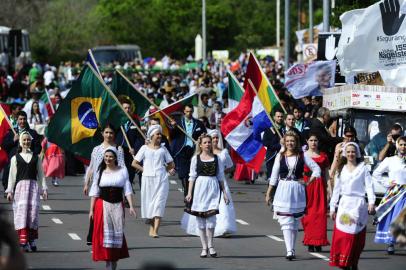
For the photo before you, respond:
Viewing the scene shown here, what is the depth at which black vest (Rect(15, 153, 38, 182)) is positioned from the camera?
17.3 meters

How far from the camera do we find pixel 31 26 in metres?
71.1

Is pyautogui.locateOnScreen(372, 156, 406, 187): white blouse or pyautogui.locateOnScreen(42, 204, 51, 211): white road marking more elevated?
pyautogui.locateOnScreen(372, 156, 406, 187): white blouse

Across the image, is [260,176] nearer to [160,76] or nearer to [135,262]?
[135,262]

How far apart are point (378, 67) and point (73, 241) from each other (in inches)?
291

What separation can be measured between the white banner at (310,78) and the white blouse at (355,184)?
13268 mm

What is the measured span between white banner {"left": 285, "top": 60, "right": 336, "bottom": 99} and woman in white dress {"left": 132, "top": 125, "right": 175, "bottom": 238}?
9906mm

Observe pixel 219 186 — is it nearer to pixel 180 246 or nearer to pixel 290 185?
pixel 290 185

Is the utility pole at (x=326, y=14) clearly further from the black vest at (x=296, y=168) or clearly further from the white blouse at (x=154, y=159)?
the black vest at (x=296, y=168)

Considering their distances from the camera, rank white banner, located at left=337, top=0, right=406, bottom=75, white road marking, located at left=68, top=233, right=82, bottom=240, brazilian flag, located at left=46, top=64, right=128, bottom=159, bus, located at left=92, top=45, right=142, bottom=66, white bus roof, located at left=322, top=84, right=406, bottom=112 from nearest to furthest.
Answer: white road marking, located at left=68, top=233, right=82, bottom=240
brazilian flag, located at left=46, top=64, right=128, bottom=159
white bus roof, located at left=322, top=84, right=406, bottom=112
white banner, located at left=337, top=0, right=406, bottom=75
bus, located at left=92, top=45, right=142, bottom=66

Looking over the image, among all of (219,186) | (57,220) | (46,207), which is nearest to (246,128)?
(57,220)

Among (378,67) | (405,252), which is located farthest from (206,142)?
(378,67)

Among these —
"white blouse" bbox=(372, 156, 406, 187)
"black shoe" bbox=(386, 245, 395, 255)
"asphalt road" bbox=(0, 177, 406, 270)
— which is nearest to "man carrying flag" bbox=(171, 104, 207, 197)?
"asphalt road" bbox=(0, 177, 406, 270)

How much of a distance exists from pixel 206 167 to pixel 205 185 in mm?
221

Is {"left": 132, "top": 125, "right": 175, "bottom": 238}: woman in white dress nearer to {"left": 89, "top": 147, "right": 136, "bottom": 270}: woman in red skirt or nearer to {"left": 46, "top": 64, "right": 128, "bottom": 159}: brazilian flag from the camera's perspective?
{"left": 46, "top": 64, "right": 128, "bottom": 159}: brazilian flag
